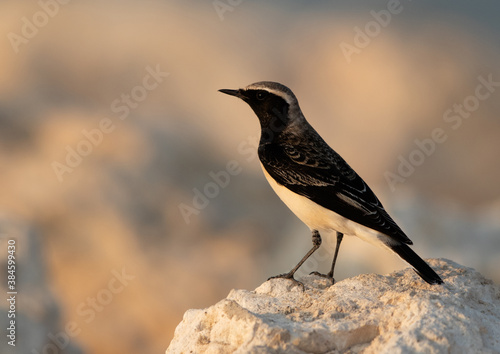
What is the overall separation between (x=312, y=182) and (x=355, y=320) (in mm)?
2143

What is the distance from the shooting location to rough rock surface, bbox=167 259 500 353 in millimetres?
4852

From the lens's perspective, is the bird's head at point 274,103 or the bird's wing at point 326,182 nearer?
the bird's wing at point 326,182

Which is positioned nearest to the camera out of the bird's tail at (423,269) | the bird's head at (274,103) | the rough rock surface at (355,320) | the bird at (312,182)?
the rough rock surface at (355,320)

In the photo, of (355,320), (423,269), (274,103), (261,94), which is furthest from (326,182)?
(355,320)

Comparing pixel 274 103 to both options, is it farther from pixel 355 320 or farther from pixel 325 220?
pixel 355 320

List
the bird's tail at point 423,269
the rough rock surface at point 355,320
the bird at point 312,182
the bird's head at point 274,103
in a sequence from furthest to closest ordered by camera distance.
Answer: the bird's head at point 274,103 → the bird at point 312,182 → the bird's tail at point 423,269 → the rough rock surface at point 355,320

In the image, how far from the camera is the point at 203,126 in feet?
47.1

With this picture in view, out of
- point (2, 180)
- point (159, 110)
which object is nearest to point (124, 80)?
point (159, 110)

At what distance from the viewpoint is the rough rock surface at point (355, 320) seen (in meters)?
4.85

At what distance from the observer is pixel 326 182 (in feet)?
23.1

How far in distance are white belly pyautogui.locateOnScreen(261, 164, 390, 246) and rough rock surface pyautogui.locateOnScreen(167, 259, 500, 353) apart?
0.56 metres

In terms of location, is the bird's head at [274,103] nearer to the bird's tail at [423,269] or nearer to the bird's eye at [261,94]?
the bird's eye at [261,94]

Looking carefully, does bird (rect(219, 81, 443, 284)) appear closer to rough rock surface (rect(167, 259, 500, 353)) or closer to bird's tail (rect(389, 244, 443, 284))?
bird's tail (rect(389, 244, 443, 284))

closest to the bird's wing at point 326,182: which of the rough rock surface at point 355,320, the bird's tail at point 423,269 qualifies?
the bird's tail at point 423,269
